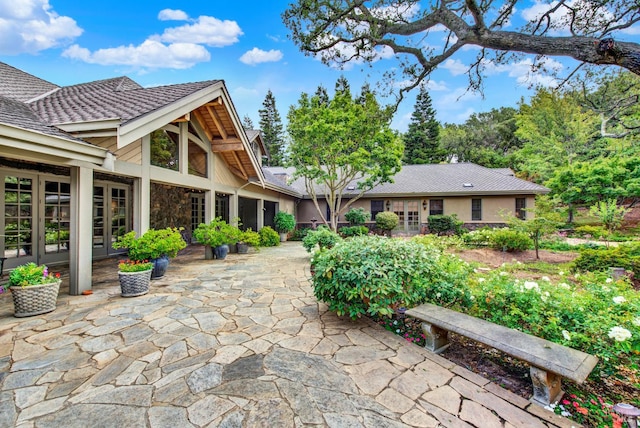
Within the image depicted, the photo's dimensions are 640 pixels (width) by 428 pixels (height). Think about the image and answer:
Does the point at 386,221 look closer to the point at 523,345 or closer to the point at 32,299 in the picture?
the point at 523,345

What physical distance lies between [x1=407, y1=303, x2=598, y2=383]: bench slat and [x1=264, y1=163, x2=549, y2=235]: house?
12598mm

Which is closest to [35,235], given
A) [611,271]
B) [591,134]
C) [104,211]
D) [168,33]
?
[104,211]

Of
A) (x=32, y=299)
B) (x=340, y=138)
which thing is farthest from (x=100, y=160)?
(x=340, y=138)

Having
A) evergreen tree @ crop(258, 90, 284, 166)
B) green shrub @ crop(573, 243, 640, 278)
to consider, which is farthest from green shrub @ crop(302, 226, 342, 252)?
evergreen tree @ crop(258, 90, 284, 166)

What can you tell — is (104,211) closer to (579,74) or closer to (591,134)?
(579,74)

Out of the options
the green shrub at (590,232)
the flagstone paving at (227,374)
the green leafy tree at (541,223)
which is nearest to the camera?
the flagstone paving at (227,374)

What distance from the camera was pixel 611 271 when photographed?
19.9 ft

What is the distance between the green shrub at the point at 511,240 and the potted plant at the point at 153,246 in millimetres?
9994

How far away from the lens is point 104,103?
5840 millimetres

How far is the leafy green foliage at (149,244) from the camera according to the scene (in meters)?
5.07

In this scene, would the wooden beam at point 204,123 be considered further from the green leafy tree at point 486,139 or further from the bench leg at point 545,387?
the green leafy tree at point 486,139

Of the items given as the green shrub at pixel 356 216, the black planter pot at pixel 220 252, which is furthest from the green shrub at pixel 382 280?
the green shrub at pixel 356 216

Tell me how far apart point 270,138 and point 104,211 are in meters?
30.2

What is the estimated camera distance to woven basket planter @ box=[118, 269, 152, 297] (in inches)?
176
